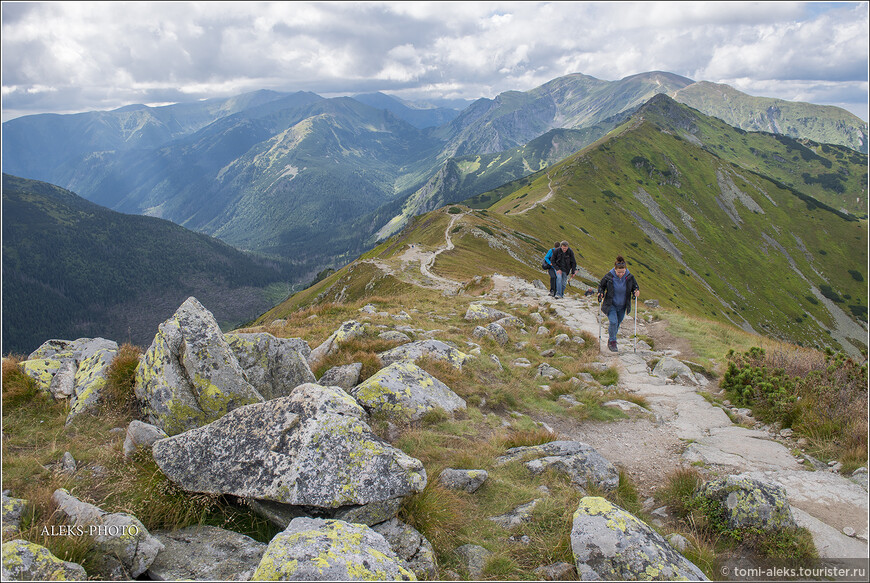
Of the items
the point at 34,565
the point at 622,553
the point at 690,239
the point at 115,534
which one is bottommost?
the point at 622,553

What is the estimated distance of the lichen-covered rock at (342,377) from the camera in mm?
13484

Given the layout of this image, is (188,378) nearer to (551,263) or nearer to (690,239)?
(551,263)

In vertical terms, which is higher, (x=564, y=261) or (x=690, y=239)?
(x=690, y=239)

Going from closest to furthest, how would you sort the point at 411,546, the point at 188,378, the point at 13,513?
the point at 13,513
the point at 411,546
the point at 188,378

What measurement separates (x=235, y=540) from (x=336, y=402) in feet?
9.03

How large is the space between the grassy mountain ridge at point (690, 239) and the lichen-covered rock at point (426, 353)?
2097 inches

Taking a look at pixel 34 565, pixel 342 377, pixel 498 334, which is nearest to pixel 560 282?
pixel 498 334

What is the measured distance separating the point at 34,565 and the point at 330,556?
3.85 m

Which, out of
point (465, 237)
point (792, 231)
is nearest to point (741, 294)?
point (792, 231)

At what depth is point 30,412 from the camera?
10273 millimetres

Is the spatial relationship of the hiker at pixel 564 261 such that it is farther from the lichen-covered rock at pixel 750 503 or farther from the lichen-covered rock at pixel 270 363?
the lichen-covered rock at pixel 750 503

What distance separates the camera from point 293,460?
7680mm

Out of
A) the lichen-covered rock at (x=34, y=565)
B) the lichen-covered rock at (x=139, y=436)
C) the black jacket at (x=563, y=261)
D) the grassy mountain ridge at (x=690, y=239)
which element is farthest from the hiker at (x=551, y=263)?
the grassy mountain ridge at (x=690, y=239)

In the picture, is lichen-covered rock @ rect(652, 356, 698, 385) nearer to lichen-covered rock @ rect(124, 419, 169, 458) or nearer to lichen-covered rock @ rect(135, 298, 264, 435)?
lichen-covered rock @ rect(135, 298, 264, 435)
